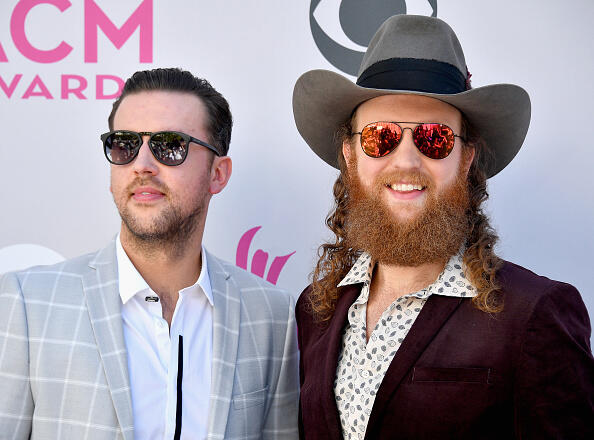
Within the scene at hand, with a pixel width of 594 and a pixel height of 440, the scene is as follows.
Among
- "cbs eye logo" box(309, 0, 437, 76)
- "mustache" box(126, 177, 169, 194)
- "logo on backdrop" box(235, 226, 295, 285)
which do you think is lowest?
"logo on backdrop" box(235, 226, 295, 285)

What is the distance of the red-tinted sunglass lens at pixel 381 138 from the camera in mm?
2150

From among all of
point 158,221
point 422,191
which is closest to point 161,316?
point 158,221

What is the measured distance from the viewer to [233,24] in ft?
9.89

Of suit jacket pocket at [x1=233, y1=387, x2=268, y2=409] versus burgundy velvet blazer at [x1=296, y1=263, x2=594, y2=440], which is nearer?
burgundy velvet blazer at [x1=296, y1=263, x2=594, y2=440]

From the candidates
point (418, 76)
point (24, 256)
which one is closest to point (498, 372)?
point (418, 76)

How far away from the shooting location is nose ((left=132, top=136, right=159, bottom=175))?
2346mm

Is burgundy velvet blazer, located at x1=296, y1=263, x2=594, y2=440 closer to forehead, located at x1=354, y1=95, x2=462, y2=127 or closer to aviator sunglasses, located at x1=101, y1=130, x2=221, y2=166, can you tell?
forehead, located at x1=354, y1=95, x2=462, y2=127

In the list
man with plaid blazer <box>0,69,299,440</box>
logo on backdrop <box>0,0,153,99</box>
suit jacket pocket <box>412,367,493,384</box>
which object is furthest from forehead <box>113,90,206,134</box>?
suit jacket pocket <box>412,367,493,384</box>

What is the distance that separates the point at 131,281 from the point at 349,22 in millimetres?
1661

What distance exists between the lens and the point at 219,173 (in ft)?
8.91

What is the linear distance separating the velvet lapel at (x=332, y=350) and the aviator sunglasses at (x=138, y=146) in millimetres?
867

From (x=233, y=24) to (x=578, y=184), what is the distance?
1.88 metres

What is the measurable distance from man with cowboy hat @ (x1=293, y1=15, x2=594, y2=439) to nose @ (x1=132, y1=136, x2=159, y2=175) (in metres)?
0.67

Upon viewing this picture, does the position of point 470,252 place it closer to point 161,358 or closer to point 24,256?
point 161,358
